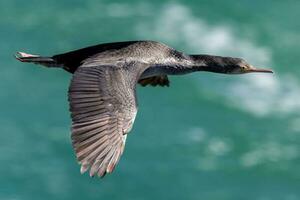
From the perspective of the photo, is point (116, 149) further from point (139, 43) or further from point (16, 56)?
point (16, 56)

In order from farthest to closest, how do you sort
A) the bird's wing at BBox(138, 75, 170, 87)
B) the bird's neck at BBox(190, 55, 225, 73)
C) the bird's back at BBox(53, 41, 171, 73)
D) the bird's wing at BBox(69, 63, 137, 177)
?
1. the bird's wing at BBox(138, 75, 170, 87)
2. the bird's neck at BBox(190, 55, 225, 73)
3. the bird's back at BBox(53, 41, 171, 73)
4. the bird's wing at BBox(69, 63, 137, 177)

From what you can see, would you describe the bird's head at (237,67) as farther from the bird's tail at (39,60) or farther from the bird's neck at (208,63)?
the bird's tail at (39,60)

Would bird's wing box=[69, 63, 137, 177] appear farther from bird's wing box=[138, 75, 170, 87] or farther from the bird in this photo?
bird's wing box=[138, 75, 170, 87]

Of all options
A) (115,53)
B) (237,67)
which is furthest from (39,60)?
(237,67)

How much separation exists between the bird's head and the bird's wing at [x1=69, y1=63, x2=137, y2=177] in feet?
12.6

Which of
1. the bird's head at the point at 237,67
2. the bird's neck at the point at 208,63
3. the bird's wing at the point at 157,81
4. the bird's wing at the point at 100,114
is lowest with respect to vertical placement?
the bird's wing at the point at 100,114

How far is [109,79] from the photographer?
17.7 metres

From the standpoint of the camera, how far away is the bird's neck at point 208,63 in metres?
20.6

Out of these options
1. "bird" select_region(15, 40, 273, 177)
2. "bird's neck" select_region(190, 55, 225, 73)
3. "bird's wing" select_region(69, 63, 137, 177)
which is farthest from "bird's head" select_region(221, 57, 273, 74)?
"bird's wing" select_region(69, 63, 137, 177)

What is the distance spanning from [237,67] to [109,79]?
4.57 metres

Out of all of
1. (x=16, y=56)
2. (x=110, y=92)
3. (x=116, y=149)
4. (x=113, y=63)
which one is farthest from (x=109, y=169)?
(x=16, y=56)

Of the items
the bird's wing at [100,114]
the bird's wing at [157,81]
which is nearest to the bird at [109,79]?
the bird's wing at [100,114]

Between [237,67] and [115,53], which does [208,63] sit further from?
[115,53]

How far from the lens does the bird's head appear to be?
21216 millimetres
